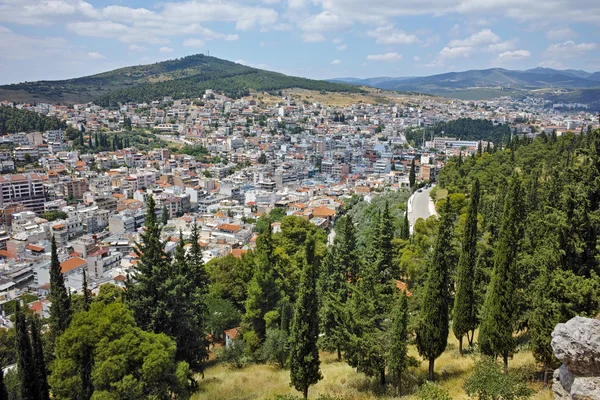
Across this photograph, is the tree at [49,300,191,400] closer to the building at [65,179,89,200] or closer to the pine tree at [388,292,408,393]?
the pine tree at [388,292,408,393]

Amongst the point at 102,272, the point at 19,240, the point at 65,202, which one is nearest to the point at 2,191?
the point at 65,202

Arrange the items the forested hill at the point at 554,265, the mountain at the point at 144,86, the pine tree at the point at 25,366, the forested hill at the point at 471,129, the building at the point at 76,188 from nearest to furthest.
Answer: the forested hill at the point at 554,265 → the pine tree at the point at 25,366 → the building at the point at 76,188 → the forested hill at the point at 471,129 → the mountain at the point at 144,86

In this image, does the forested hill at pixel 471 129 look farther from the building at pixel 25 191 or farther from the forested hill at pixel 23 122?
the building at pixel 25 191

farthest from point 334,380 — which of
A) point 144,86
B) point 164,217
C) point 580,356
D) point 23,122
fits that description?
point 144,86

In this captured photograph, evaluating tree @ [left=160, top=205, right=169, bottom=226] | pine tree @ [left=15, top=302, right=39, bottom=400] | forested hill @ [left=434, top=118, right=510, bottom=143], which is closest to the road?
tree @ [left=160, top=205, right=169, bottom=226]

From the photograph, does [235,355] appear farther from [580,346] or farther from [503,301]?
[580,346]

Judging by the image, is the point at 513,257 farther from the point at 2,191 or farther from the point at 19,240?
the point at 2,191

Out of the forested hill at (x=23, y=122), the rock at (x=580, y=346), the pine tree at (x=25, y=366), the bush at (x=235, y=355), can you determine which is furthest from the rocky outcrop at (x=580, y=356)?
the forested hill at (x=23, y=122)
